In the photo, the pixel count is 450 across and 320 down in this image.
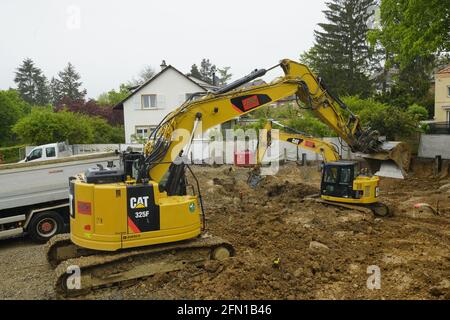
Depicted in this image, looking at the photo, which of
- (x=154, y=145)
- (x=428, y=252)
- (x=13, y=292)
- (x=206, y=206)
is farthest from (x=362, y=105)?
(x=13, y=292)

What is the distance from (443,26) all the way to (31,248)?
16.1 metres

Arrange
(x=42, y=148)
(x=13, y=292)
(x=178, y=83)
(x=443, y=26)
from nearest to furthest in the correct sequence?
(x=13, y=292), (x=443, y=26), (x=42, y=148), (x=178, y=83)

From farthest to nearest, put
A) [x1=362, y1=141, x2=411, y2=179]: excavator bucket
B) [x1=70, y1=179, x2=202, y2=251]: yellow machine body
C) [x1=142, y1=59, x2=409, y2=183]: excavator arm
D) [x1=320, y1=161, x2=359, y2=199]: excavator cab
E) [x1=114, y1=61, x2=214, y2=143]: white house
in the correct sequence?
[x1=114, y1=61, x2=214, y2=143]: white house
[x1=362, y1=141, x2=411, y2=179]: excavator bucket
[x1=320, y1=161, x2=359, y2=199]: excavator cab
[x1=142, y1=59, x2=409, y2=183]: excavator arm
[x1=70, y1=179, x2=202, y2=251]: yellow machine body

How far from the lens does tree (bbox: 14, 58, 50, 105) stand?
7038cm

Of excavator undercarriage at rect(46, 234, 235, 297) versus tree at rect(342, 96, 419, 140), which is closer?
excavator undercarriage at rect(46, 234, 235, 297)

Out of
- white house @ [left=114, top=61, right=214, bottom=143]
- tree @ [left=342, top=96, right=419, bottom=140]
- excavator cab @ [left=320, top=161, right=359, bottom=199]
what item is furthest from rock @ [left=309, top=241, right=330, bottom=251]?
white house @ [left=114, top=61, right=214, bottom=143]

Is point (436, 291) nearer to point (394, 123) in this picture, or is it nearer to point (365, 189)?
point (365, 189)

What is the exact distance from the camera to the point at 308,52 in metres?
43.1

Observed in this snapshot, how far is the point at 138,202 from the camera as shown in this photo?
6879 mm

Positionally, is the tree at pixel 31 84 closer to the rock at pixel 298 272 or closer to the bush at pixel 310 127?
the bush at pixel 310 127

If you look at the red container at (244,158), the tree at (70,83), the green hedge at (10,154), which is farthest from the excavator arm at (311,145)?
the tree at (70,83)

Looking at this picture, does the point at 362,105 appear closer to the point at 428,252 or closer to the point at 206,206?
the point at 206,206

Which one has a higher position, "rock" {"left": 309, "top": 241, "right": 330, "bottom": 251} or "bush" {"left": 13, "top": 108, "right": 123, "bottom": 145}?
"bush" {"left": 13, "top": 108, "right": 123, "bottom": 145}

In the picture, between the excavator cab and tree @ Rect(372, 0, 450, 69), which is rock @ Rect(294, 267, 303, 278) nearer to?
the excavator cab
